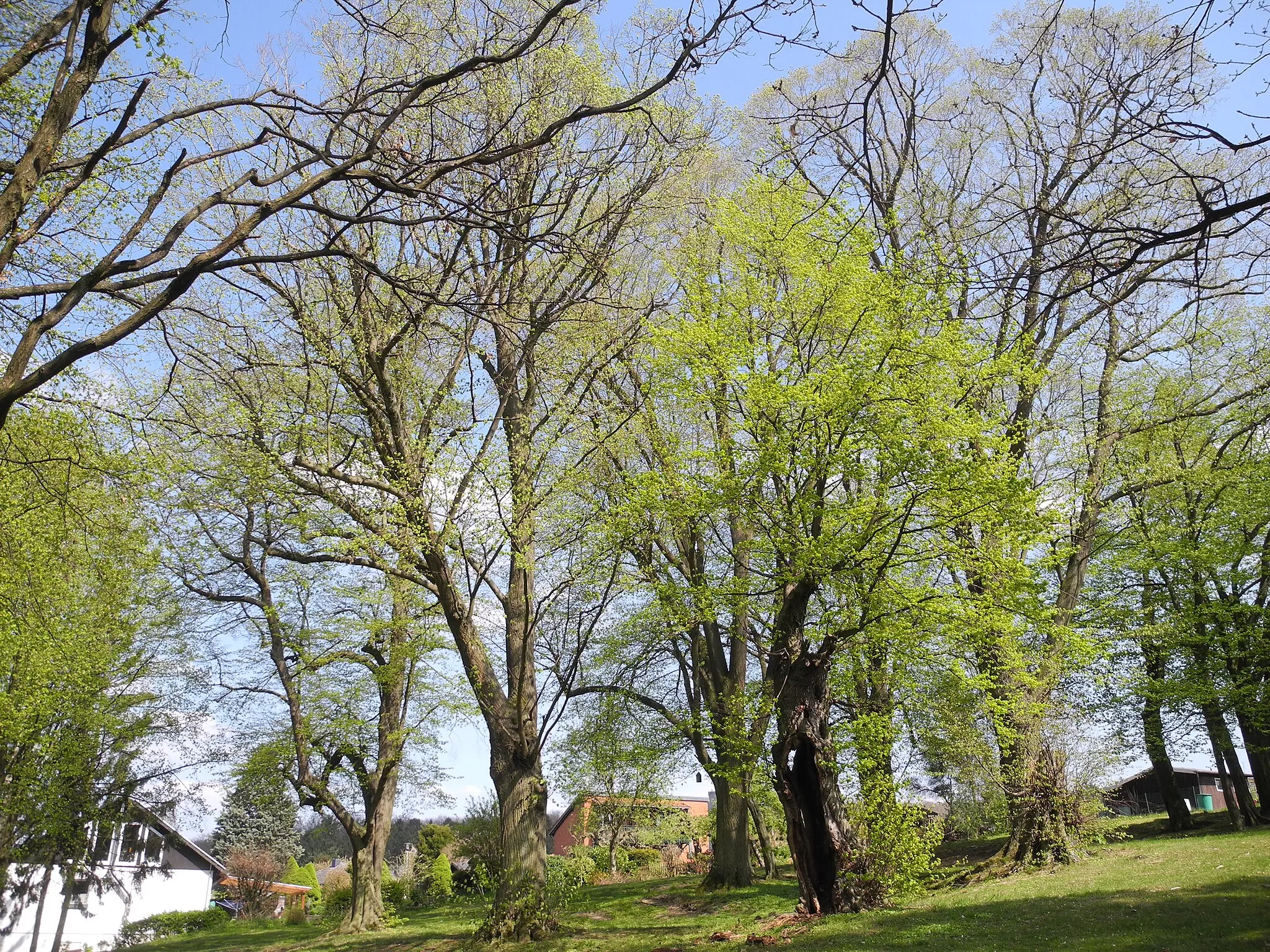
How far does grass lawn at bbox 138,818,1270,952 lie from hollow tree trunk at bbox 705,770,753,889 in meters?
0.49

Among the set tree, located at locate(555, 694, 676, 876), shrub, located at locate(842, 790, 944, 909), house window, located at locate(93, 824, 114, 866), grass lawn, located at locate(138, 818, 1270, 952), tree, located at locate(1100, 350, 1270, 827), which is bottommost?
grass lawn, located at locate(138, 818, 1270, 952)

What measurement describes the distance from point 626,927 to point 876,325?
30.6 ft

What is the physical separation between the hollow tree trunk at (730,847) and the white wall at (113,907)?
2367cm

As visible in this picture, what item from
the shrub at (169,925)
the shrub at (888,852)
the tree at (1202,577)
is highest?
the tree at (1202,577)

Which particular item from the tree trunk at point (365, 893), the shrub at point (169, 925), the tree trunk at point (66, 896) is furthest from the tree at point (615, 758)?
the shrub at point (169, 925)

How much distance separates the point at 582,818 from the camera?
26.4m

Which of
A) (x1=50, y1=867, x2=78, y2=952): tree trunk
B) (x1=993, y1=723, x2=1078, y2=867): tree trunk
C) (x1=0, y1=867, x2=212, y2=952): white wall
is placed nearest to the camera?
(x1=993, y1=723, x2=1078, y2=867): tree trunk

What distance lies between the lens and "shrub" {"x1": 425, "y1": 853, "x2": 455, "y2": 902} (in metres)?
24.0

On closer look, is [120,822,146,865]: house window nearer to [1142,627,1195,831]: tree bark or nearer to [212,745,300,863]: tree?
[212,745,300,863]: tree

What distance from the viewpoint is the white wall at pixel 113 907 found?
27.8 metres

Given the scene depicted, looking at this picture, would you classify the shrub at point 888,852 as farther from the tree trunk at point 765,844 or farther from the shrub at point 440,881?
the shrub at point 440,881

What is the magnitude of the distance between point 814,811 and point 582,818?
17527 millimetres

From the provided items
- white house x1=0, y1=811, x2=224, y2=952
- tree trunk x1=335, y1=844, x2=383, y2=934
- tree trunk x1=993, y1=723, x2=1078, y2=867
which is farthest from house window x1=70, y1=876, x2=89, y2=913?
tree trunk x1=993, y1=723, x2=1078, y2=867

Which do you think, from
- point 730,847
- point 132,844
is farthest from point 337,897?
point 730,847
